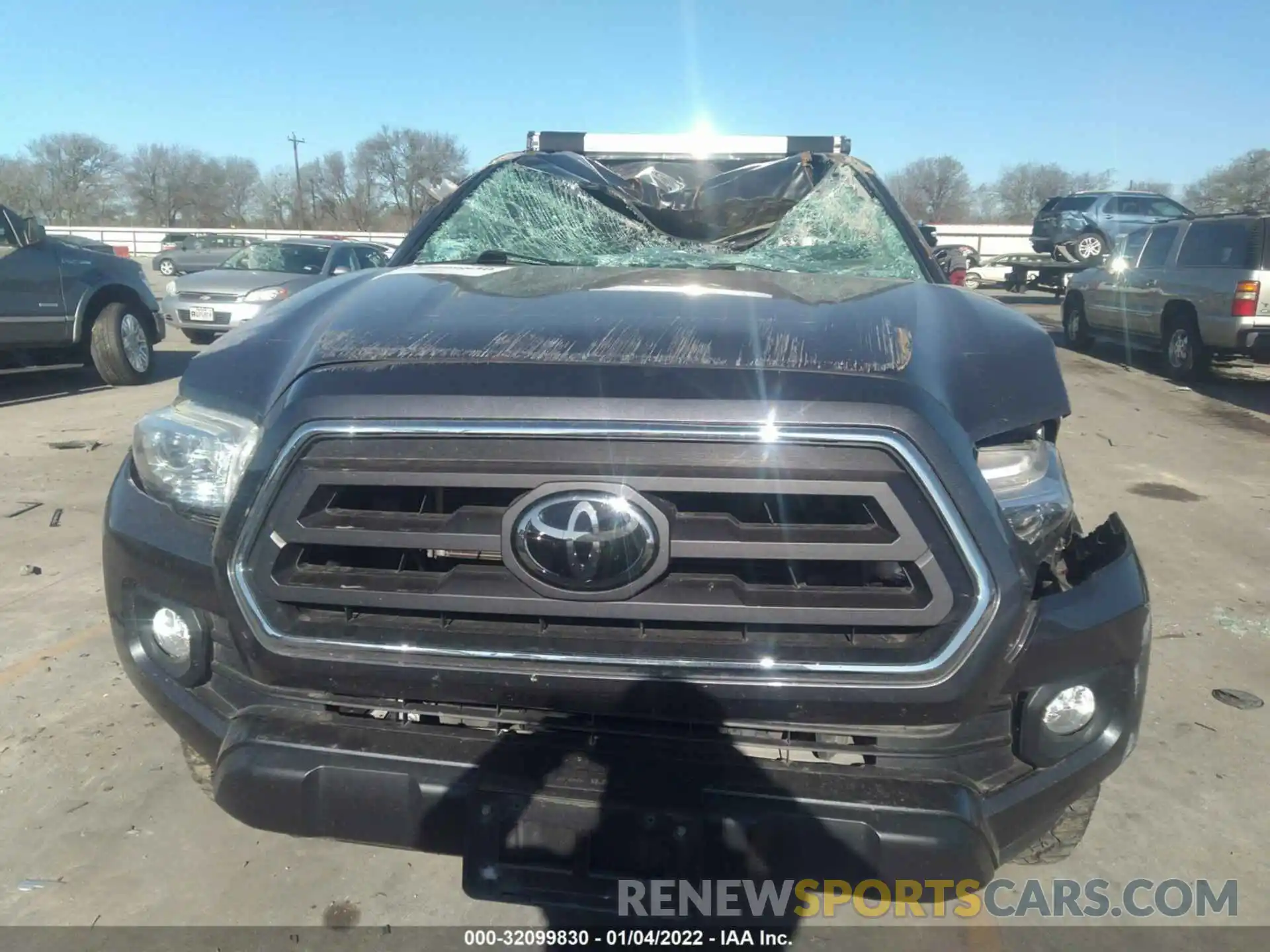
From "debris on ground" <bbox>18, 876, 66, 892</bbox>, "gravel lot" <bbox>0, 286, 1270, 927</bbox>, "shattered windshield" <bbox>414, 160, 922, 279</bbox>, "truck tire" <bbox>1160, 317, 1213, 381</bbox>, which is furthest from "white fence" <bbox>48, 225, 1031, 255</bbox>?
"debris on ground" <bbox>18, 876, 66, 892</bbox>

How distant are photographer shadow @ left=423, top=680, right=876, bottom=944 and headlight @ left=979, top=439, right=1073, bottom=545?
645 mm

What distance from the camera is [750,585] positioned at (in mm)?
1837

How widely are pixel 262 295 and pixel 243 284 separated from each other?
50 centimetres

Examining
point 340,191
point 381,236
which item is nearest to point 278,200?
point 340,191

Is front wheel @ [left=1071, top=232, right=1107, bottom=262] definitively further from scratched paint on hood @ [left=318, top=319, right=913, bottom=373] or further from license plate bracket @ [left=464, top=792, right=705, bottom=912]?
license plate bracket @ [left=464, top=792, right=705, bottom=912]

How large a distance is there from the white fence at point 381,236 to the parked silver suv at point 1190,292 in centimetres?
1885

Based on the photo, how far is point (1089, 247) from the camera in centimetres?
2062

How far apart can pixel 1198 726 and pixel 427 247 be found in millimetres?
3242

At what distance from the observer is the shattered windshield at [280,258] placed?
14.1m

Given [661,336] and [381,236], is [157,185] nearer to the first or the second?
[381,236]

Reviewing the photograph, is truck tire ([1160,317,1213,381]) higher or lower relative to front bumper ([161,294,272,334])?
higher

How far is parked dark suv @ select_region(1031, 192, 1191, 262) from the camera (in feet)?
67.6

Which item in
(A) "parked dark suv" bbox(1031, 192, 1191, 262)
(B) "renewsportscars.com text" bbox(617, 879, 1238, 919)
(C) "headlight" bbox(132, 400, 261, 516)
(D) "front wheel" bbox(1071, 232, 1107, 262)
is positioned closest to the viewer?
(C) "headlight" bbox(132, 400, 261, 516)

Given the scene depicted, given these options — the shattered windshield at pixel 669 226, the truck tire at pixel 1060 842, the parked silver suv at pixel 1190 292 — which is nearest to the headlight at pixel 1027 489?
the truck tire at pixel 1060 842
